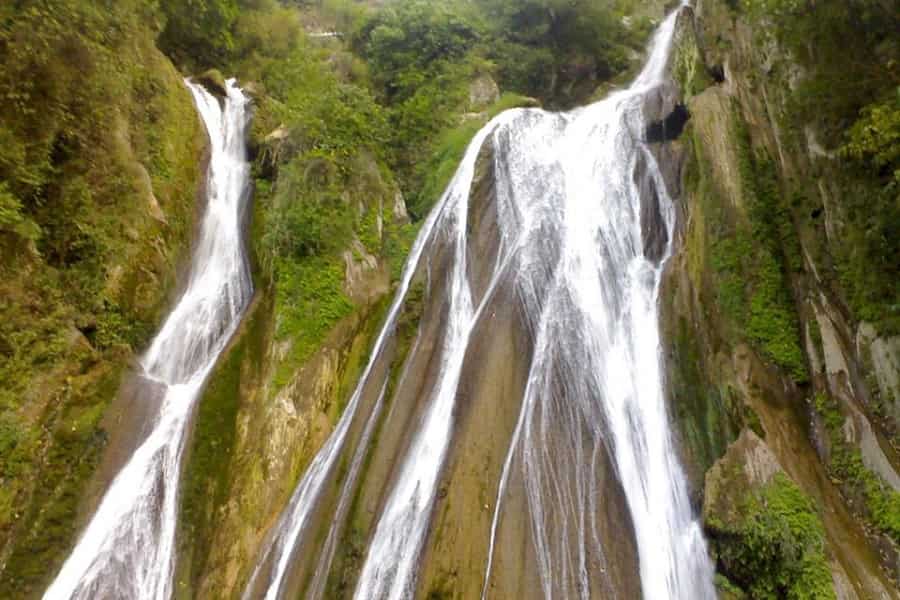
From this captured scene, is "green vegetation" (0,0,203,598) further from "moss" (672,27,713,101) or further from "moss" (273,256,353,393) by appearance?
A: "moss" (672,27,713,101)

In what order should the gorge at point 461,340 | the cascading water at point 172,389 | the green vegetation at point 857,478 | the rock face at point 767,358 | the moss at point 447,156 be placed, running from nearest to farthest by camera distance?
the green vegetation at point 857,478 < the rock face at point 767,358 < the gorge at point 461,340 < the cascading water at point 172,389 < the moss at point 447,156

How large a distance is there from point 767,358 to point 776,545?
3044 mm

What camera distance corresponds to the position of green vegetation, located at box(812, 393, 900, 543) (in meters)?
6.36

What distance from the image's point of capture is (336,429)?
32.0ft

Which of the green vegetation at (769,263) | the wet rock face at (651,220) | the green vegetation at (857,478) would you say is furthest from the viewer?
the wet rock face at (651,220)

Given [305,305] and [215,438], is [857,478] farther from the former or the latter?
[215,438]

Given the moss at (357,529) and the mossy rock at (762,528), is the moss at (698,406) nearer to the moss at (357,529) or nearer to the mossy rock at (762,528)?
the mossy rock at (762,528)

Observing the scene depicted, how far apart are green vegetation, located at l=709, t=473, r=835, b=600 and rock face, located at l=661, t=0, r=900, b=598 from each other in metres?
0.03

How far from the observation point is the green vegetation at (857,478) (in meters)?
6.36

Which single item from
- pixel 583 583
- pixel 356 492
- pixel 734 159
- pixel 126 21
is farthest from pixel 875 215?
pixel 126 21

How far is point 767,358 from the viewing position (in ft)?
26.6

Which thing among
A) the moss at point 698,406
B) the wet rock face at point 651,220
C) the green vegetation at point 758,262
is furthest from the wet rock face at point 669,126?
the moss at point 698,406

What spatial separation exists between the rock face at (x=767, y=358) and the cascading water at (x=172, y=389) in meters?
8.73

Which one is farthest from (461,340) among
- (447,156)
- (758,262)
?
(447,156)
